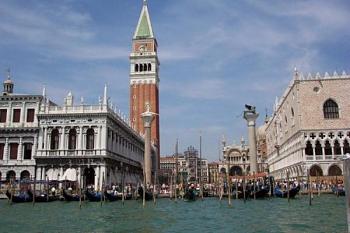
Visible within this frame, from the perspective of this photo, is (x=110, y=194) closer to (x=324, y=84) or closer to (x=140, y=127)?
(x=324, y=84)

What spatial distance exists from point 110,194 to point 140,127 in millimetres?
27999

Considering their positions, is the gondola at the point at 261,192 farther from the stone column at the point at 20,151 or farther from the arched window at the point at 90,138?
the stone column at the point at 20,151

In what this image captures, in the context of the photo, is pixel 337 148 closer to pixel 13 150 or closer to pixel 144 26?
pixel 13 150

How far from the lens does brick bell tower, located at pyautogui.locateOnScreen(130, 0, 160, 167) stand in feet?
178

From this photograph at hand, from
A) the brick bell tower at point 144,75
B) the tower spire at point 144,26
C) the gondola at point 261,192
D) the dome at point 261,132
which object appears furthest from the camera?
the dome at point 261,132

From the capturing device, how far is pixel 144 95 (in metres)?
54.7

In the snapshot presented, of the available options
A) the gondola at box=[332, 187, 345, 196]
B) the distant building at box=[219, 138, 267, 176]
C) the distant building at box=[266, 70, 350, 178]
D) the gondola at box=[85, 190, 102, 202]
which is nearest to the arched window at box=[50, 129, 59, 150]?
the gondola at box=[85, 190, 102, 202]

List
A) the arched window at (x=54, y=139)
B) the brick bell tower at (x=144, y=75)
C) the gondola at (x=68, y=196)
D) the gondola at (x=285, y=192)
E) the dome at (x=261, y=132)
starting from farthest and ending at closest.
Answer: the dome at (x=261, y=132), the brick bell tower at (x=144, y=75), the arched window at (x=54, y=139), the gondola at (x=68, y=196), the gondola at (x=285, y=192)

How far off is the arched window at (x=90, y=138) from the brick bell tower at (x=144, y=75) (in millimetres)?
21806

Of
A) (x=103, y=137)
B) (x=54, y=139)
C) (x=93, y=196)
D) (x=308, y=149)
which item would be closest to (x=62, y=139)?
(x=54, y=139)

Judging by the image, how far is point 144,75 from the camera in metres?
55.7

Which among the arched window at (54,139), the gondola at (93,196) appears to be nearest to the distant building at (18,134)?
the arched window at (54,139)

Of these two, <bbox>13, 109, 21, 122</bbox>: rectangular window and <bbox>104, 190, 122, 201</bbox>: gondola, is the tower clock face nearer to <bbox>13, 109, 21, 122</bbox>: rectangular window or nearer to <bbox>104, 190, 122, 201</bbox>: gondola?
<bbox>13, 109, 21, 122</bbox>: rectangular window

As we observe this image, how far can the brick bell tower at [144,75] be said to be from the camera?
5436 centimetres
